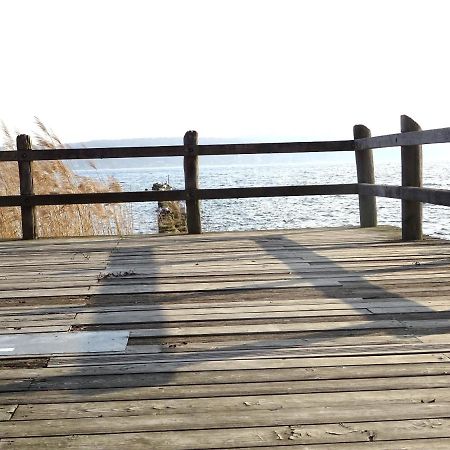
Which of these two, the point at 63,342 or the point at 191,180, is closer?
the point at 63,342

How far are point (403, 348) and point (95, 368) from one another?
45.7 inches

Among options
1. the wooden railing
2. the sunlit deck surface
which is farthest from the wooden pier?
the wooden railing

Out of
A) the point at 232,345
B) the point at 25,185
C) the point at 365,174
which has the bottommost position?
the point at 232,345

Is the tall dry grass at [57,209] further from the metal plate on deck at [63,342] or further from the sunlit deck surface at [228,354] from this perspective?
the metal plate on deck at [63,342]

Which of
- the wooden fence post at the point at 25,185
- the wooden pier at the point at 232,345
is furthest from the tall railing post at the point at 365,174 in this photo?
the wooden fence post at the point at 25,185

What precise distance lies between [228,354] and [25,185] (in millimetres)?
5137

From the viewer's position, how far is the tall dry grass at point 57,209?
8234mm

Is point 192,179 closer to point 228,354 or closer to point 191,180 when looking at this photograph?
point 191,180

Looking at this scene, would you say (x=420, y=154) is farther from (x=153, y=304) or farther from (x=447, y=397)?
(x=447, y=397)

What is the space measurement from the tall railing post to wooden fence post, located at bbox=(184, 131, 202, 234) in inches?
66.4

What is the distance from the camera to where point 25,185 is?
24.3 feet

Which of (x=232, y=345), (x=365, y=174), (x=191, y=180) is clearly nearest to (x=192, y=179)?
(x=191, y=180)

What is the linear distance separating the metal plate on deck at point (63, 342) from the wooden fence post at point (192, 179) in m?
4.43

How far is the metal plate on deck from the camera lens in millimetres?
2873
